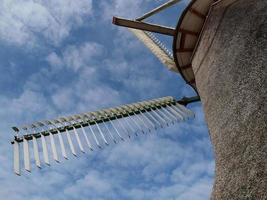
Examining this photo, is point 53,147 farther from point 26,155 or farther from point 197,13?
point 197,13

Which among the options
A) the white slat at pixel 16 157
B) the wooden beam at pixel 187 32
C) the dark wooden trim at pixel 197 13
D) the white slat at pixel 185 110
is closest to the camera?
the dark wooden trim at pixel 197 13

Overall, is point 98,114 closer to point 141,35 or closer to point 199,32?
point 141,35

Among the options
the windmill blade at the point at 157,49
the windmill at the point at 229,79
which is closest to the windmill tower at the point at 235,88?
the windmill at the point at 229,79

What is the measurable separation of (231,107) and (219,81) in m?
0.67

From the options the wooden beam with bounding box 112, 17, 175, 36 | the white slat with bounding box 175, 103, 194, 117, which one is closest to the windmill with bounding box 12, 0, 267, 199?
the wooden beam with bounding box 112, 17, 175, 36

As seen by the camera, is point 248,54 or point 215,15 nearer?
point 248,54

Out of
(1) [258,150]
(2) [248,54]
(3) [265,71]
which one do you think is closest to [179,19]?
(2) [248,54]

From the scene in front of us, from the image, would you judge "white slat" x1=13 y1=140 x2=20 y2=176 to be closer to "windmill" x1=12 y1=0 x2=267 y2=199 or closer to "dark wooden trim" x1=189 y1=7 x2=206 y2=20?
"windmill" x1=12 y1=0 x2=267 y2=199

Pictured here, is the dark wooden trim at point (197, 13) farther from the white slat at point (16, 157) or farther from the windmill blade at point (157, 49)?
the white slat at point (16, 157)

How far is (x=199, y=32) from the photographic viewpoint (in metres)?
6.77

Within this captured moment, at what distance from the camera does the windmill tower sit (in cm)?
356

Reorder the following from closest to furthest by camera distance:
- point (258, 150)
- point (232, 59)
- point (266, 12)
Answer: point (258, 150), point (266, 12), point (232, 59)

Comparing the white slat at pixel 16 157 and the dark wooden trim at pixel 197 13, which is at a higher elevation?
the dark wooden trim at pixel 197 13

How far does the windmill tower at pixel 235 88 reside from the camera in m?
3.56
